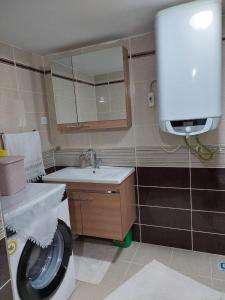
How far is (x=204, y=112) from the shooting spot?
1495 millimetres

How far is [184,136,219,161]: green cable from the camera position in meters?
1.81

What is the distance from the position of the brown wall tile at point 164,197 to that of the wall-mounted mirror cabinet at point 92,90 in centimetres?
66

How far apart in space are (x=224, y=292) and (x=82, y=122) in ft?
5.77

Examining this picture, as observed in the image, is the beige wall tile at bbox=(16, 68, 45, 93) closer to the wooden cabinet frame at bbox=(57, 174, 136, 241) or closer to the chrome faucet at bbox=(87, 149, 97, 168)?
the chrome faucet at bbox=(87, 149, 97, 168)

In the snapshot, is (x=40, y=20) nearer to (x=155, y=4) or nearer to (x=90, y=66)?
(x=90, y=66)

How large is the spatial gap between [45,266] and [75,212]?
0.53m

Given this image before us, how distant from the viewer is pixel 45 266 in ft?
4.82

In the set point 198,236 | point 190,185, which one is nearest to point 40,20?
point 190,185

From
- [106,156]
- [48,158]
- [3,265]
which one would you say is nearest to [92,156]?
[106,156]

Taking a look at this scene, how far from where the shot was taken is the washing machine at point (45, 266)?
1120 millimetres

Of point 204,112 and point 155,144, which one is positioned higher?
point 204,112

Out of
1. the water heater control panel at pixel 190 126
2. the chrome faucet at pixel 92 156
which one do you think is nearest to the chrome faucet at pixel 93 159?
the chrome faucet at pixel 92 156

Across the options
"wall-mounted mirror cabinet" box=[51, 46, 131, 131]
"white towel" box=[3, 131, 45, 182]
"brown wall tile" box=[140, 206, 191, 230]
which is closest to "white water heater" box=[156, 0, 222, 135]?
"wall-mounted mirror cabinet" box=[51, 46, 131, 131]

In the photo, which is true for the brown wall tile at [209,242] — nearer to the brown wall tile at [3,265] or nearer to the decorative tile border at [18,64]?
the brown wall tile at [3,265]
